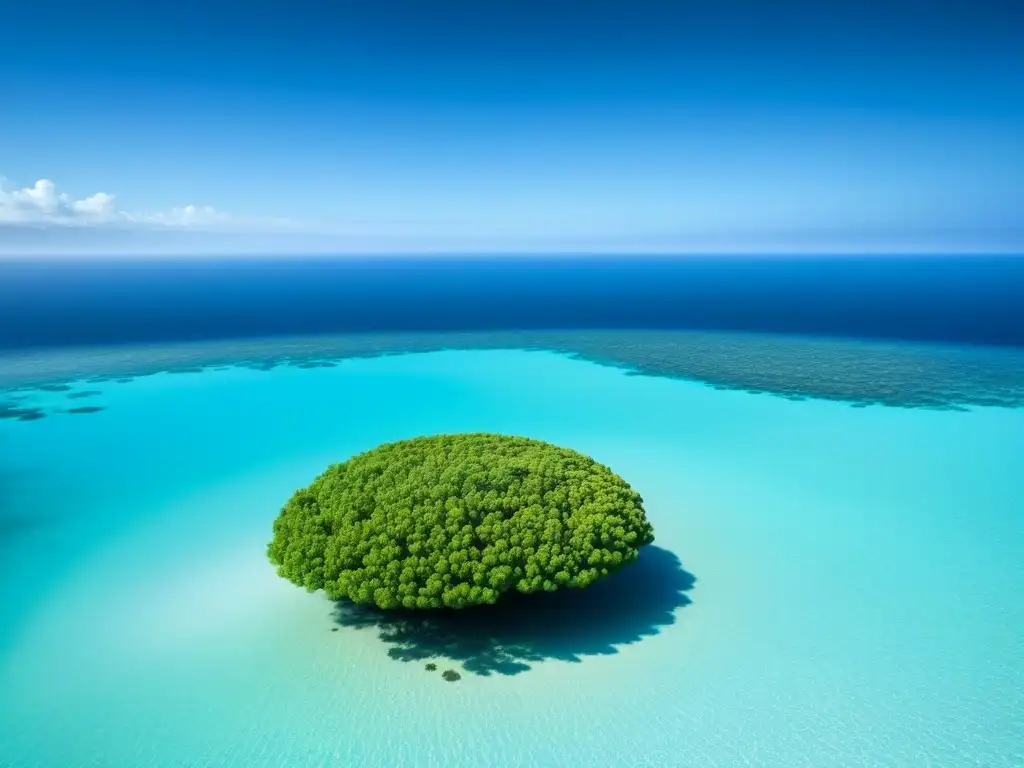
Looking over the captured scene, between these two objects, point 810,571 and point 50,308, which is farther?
point 50,308

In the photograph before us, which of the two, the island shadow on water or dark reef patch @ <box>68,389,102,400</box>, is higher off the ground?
dark reef patch @ <box>68,389,102,400</box>

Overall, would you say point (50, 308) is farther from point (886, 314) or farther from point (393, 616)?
point (886, 314)

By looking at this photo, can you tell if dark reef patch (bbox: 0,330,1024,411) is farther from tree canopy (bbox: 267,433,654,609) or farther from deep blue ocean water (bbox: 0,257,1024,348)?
tree canopy (bbox: 267,433,654,609)

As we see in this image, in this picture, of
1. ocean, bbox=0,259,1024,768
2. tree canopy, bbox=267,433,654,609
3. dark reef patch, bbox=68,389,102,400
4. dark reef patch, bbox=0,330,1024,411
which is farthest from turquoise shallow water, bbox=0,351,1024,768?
dark reef patch, bbox=0,330,1024,411

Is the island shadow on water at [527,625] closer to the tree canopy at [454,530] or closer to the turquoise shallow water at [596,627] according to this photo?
the turquoise shallow water at [596,627]

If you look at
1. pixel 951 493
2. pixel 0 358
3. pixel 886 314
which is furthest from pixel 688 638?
pixel 886 314

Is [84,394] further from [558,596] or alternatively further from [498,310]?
[498,310]

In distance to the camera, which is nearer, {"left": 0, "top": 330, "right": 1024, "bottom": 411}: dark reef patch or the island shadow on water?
the island shadow on water

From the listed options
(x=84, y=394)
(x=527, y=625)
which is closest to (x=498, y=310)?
(x=84, y=394)
